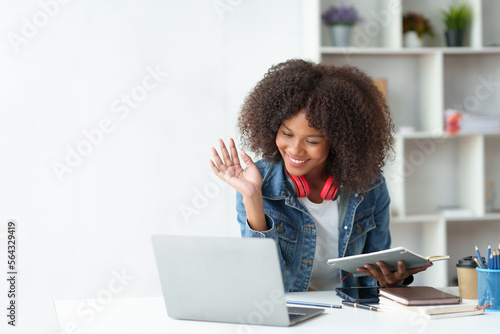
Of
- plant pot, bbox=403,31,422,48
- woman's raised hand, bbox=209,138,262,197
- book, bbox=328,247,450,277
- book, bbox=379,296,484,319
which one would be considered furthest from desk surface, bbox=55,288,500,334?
plant pot, bbox=403,31,422,48

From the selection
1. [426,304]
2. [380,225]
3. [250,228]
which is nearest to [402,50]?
[380,225]

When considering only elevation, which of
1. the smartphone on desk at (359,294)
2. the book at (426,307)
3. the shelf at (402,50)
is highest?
the shelf at (402,50)

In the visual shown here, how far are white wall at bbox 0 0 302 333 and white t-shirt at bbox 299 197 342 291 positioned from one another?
1.30 metres

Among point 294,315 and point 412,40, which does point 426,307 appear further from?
point 412,40

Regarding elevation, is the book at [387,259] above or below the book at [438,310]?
above

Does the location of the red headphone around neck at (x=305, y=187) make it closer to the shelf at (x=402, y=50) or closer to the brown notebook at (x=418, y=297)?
the brown notebook at (x=418, y=297)

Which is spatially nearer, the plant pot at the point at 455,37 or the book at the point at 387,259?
the book at the point at 387,259

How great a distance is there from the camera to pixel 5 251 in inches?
115

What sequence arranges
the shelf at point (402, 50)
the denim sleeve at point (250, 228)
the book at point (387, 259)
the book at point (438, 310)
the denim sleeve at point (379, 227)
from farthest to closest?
the shelf at point (402, 50), the denim sleeve at point (379, 227), the denim sleeve at point (250, 228), the book at point (387, 259), the book at point (438, 310)

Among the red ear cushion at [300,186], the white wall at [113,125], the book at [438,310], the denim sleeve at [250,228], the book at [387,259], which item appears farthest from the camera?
the white wall at [113,125]

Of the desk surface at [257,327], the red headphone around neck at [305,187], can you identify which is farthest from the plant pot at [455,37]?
the desk surface at [257,327]

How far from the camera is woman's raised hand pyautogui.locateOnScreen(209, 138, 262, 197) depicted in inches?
70.6

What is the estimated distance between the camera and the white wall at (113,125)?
2939 millimetres

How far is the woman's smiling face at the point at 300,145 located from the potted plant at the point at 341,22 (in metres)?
1.43
